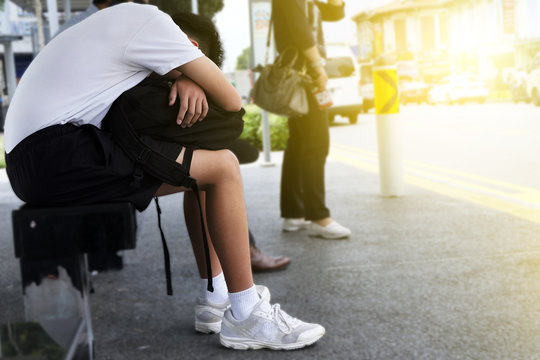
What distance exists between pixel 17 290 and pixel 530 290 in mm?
2483

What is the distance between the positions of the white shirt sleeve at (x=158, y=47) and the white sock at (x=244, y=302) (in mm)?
848

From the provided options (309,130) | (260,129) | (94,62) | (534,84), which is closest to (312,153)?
(309,130)

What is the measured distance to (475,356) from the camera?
2.46m

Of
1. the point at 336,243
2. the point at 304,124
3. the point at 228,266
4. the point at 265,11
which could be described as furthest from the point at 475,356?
the point at 265,11

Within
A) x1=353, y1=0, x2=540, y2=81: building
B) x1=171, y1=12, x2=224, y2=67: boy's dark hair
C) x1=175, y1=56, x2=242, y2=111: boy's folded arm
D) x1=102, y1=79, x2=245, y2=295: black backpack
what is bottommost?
x1=102, y1=79, x2=245, y2=295: black backpack

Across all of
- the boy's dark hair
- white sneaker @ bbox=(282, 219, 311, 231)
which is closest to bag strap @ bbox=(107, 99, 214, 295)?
the boy's dark hair

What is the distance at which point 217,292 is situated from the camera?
2.89 meters

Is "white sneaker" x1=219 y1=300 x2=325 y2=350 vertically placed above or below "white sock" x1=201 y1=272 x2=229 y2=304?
below

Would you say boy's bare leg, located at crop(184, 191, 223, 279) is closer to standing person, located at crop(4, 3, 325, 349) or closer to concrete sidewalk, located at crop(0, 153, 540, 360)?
concrete sidewalk, located at crop(0, 153, 540, 360)

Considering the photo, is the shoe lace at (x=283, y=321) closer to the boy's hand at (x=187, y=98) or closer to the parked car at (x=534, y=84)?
the boy's hand at (x=187, y=98)

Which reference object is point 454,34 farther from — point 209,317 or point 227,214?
point 227,214

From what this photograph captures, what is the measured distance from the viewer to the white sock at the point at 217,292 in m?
2.87

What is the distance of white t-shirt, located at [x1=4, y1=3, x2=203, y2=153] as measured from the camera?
7.14 feet

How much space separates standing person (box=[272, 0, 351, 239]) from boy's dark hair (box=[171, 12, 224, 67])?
6.01ft
